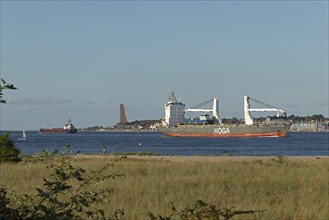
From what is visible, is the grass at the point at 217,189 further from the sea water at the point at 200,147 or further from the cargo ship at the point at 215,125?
the cargo ship at the point at 215,125

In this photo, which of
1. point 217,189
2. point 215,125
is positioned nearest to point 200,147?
point 215,125

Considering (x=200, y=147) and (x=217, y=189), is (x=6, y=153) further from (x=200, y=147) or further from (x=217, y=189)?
(x=200, y=147)

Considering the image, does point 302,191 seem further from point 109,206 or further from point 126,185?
point 109,206

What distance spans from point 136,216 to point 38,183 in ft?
23.9

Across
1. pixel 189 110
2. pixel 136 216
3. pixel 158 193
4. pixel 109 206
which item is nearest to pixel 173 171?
pixel 158 193

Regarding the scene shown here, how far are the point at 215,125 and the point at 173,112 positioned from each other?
1808 cm

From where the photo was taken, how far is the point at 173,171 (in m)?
22.5

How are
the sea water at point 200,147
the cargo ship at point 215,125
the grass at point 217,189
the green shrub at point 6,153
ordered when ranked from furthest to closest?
the cargo ship at point 215,125 → the sea water at point 200,147 → the green shrub at point 6,153 → the grass at point 217,189

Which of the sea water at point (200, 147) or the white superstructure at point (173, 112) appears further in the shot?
the white superstructure at point (173, 112)

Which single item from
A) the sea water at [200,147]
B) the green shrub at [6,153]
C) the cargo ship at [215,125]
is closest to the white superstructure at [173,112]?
the cargo ship at [215,125]

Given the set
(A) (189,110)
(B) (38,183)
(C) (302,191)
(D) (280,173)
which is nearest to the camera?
(C) (302,191)

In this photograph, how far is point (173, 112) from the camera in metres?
146

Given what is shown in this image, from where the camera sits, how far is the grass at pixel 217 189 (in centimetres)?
1188

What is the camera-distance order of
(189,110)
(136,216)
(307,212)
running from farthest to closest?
(189,110) → (307,212) → (136,216)
